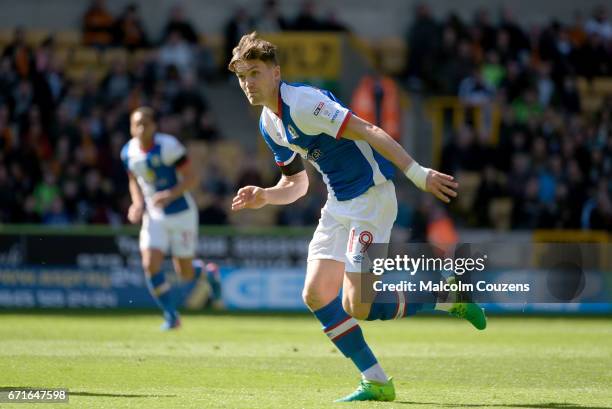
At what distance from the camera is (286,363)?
33.9ft

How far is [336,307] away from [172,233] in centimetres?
649

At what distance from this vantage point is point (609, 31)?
2417 cm

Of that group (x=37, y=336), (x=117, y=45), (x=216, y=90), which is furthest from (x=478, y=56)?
(x=37, y=336)

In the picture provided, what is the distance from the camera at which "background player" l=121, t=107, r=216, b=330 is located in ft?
45.4

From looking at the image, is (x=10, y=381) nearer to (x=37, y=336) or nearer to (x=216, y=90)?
(x=37, y=336)

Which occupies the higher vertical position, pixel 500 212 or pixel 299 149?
pixel 299 149

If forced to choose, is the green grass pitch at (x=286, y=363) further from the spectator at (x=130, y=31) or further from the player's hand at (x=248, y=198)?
the spectator at (x=130, y=31)

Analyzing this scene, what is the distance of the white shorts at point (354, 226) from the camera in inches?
320

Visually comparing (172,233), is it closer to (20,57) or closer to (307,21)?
(20,57)

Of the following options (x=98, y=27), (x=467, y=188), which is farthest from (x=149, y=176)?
(x=98, y=27)

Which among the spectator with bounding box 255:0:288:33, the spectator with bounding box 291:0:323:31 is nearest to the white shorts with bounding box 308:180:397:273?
the spectator with bounding box 255:0:288:33

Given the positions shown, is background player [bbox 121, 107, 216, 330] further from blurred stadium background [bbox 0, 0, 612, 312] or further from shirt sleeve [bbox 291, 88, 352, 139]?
shirt sleeve [bbox 291, 88, 352, 139]

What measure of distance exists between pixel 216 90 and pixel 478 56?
5146 millimetres

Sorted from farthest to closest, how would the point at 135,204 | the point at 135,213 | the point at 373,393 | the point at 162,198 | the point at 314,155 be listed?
the point at 162,198 → the point at 135,204 → the point at 135,213 → the point at 314,155 → the point at 373,393
